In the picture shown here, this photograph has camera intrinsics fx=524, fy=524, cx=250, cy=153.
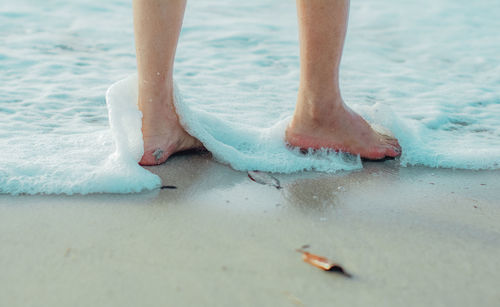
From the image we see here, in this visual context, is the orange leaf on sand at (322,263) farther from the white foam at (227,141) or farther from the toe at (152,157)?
the toe at (152,157)

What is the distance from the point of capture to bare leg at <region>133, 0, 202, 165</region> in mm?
1842

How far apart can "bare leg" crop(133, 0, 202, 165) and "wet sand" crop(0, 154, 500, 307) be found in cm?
15

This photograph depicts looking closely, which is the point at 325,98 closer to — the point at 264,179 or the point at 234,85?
the point at 264,179

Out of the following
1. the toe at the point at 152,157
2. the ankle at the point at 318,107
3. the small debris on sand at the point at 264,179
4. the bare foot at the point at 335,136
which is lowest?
the small debris on sand at the point at 264,179

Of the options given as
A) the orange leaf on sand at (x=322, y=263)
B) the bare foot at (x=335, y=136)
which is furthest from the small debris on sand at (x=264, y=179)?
the orange leaf on sand at (x=322, y=263)

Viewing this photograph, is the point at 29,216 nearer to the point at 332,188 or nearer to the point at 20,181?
the point at 20,181

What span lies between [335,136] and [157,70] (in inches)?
28.2

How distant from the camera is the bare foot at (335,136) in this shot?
2.02 metres

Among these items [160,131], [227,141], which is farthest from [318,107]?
[160,131]

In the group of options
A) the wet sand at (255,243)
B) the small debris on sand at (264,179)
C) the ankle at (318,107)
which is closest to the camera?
the wet sand at (255,243)

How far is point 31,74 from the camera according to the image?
10.5 ft

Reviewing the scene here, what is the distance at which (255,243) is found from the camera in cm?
130

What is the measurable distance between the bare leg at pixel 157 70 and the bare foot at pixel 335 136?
0.48m

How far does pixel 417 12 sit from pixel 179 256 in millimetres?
5026
